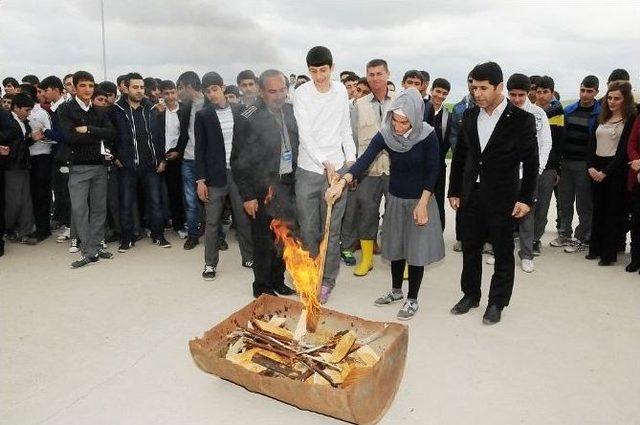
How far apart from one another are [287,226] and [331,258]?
569 millimetres

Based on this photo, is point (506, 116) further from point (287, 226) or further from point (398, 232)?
point (287, 226)

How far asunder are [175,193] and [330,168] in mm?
3611

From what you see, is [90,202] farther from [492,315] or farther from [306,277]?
[492,315]

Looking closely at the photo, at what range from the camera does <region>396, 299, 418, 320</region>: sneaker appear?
4625 millimetres

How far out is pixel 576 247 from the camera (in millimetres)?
6770

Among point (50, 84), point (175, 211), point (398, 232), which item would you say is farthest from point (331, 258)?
point (50, 84)

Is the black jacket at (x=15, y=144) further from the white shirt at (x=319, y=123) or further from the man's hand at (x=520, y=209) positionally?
the man's hand at (x=520, y=209)

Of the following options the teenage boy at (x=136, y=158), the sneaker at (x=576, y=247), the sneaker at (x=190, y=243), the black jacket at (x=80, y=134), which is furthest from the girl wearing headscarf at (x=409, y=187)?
the teenage boy at (x=136, y=158)

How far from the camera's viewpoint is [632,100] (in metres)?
5.94

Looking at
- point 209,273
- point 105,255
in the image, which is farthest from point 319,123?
point 105,255

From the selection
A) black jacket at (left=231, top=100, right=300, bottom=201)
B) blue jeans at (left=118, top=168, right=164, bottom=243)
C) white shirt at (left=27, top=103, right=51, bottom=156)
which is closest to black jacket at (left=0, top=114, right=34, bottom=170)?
white shirt at (left=27, top=103, right=51, bottom=156)

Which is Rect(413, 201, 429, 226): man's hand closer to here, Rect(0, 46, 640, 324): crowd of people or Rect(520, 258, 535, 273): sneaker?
Rect(0, 46, 640, 324): crowd of people

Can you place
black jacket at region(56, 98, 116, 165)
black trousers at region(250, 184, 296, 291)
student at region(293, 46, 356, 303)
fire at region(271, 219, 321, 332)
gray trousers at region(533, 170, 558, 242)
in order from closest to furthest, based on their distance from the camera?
fire at region(271, 219, 321, 332), student at region(293, 46, 356, 303), black trousers at region(250, 184, 296, 291), black jacket at region(56, 98, 116, 165), gray trousers at region(533, 170, 558, 242)

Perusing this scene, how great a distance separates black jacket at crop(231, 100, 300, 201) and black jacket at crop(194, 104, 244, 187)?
67 centimetres
